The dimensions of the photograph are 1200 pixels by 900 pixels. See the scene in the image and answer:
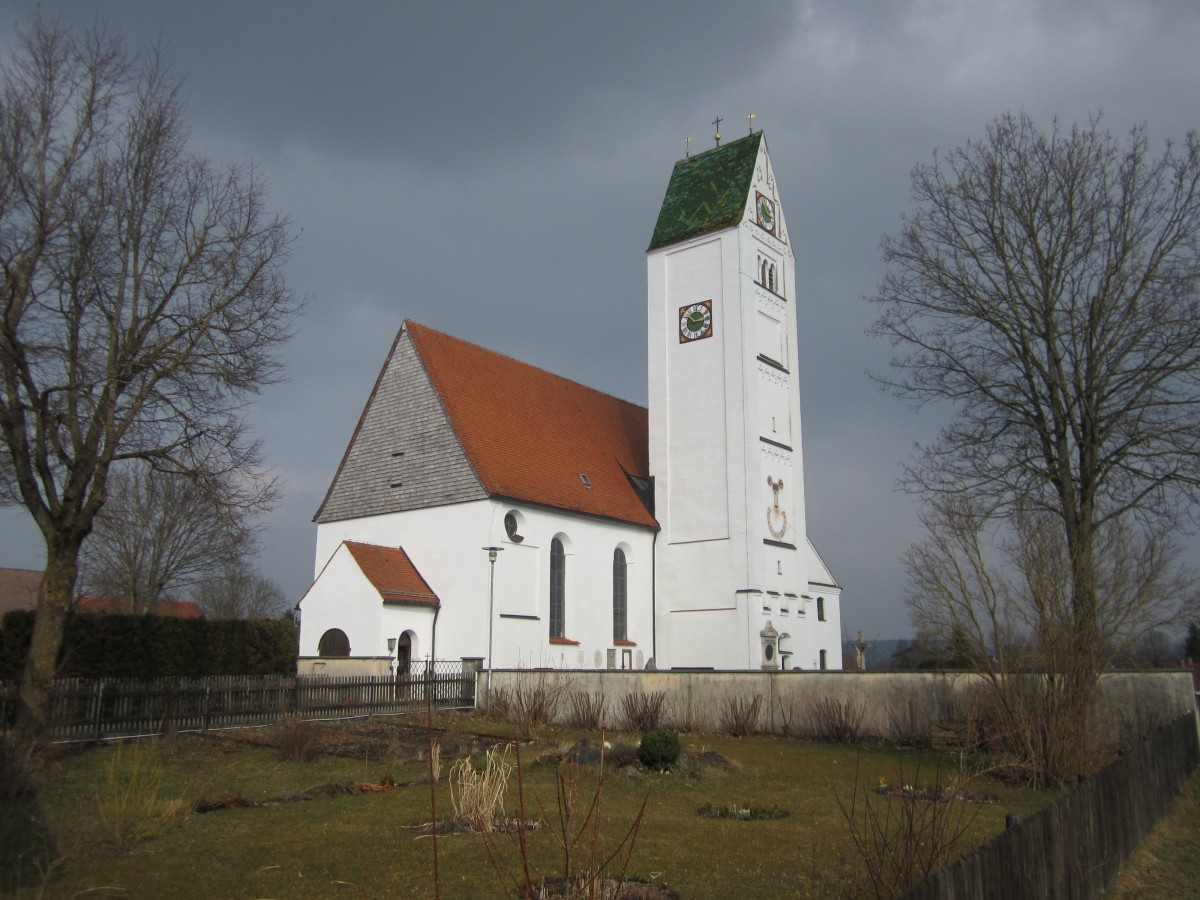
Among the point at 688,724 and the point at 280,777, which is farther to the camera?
the point at 688,724

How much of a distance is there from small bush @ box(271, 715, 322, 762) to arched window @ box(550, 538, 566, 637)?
14.6m

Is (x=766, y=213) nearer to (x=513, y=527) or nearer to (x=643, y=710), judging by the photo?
(x=513, y=527)

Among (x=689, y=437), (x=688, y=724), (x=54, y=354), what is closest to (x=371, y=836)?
(x=54, y=354)

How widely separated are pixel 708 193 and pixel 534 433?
12.8 metres

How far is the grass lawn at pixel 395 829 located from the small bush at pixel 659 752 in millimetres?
216

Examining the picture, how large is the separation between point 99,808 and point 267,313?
9472 mm

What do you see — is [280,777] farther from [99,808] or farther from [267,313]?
[267,313]

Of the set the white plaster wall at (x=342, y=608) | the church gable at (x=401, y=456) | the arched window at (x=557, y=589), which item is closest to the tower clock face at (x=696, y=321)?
the arched window at (x=557, y=589)

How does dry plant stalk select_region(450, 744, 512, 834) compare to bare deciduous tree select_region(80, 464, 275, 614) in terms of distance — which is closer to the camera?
dry plant stalk select_region(450, 744, 512, 834)

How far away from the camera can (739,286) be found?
35.4 m

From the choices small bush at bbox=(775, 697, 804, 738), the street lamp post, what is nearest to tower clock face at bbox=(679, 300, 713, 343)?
the street lamp post

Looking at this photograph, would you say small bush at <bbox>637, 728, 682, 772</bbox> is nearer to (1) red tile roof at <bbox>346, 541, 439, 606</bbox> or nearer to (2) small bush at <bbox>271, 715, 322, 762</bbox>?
(2) small bush at <bbox>271, 715, 322, 762</bbox>

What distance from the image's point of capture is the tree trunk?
1397cm

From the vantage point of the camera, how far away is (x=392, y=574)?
91.4 feet
